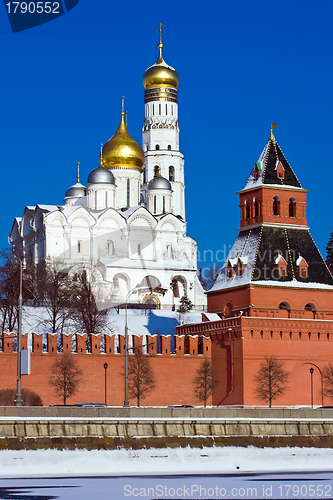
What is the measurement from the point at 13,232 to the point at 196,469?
56.4m

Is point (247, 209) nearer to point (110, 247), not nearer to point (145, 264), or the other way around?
point (145, 264)

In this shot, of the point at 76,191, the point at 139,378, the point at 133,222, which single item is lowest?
the point at 139,378

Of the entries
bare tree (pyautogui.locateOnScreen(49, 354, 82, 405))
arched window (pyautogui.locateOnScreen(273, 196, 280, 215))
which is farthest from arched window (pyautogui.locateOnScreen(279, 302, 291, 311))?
bare tree (pyautogui.locateOnScreen(49, 354, 82, 405))

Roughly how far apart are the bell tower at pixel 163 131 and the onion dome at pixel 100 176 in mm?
9072

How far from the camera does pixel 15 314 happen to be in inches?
2290

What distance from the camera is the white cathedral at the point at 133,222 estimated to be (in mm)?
77750

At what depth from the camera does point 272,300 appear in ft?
151

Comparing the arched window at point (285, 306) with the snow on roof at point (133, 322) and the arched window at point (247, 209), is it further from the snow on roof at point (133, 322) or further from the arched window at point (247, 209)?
the snow on roof at point (133, 322)

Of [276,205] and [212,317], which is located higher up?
[276,205]

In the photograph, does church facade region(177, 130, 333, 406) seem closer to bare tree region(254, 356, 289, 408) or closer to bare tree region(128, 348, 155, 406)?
bare tree region(254, 356, 289, 408)

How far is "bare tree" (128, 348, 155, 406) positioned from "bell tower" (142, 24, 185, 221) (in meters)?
45.4

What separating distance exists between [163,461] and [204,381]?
15.3 m

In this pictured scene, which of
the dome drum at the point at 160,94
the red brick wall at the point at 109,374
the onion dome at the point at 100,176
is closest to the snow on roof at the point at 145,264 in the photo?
the onion dome at the point at 100,176

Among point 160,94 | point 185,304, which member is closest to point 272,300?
point 185,304
